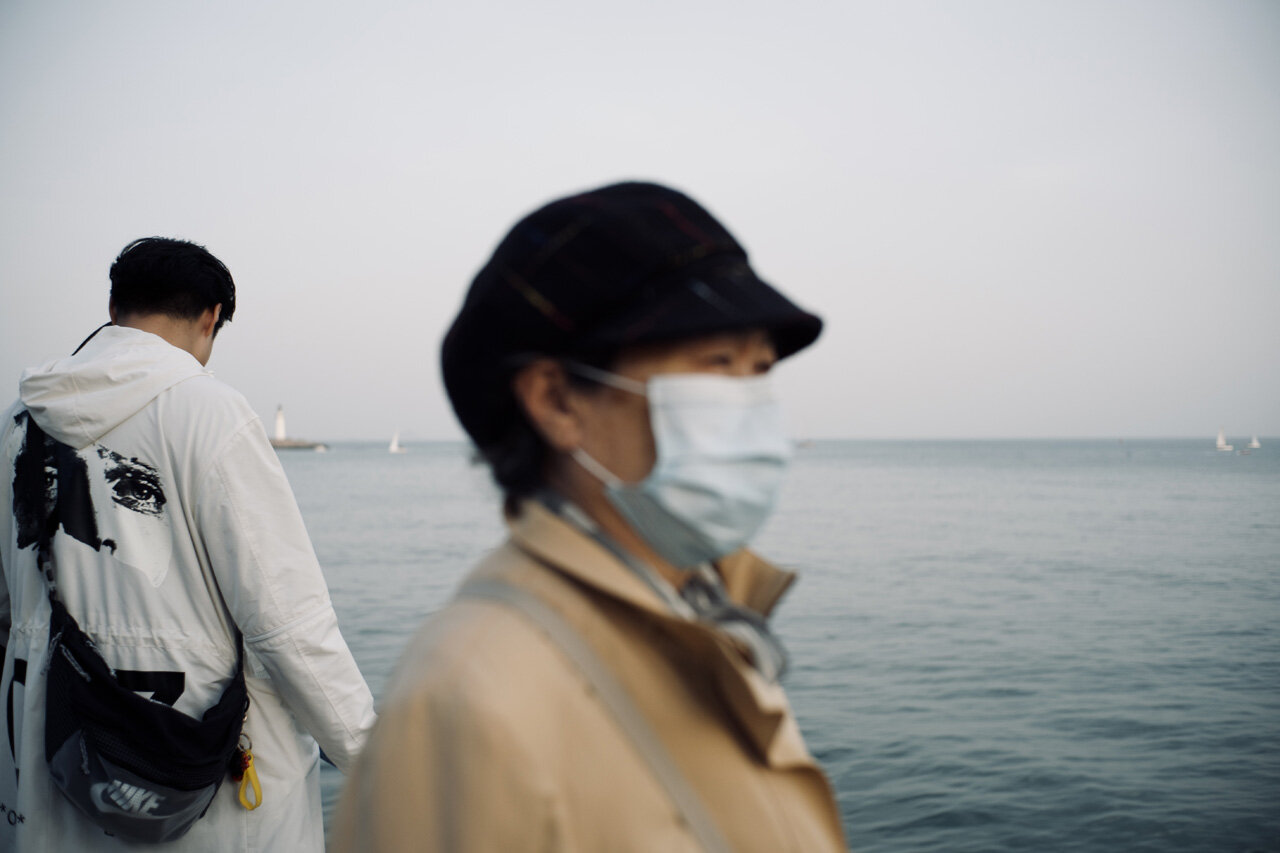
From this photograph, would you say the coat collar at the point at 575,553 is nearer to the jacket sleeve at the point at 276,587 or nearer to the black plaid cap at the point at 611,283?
the black plaid cap at the point at 611,283

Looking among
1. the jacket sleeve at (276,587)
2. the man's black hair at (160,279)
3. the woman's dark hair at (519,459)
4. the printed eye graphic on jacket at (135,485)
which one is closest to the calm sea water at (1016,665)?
the woman's dark hair at (519,459)

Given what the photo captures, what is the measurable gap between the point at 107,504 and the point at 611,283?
5.59 feet

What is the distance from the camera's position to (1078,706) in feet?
31.2

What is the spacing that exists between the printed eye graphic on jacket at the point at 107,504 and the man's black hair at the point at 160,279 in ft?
1.45

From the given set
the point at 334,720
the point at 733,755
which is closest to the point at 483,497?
the point at 733,755

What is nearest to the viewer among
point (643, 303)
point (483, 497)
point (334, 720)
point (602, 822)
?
point (602, 822)

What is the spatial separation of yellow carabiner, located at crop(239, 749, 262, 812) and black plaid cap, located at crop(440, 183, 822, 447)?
1.56 m

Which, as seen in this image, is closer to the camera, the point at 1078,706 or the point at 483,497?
the point at 483,497

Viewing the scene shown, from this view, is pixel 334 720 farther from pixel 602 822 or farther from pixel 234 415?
pixel 602 822

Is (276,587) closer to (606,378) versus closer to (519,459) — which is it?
(519,459)

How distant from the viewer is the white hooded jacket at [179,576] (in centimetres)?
213

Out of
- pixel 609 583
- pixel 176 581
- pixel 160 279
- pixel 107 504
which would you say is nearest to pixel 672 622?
pixel 609 583

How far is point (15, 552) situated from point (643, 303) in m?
2.07

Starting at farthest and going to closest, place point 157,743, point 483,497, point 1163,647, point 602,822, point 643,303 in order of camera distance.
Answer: point 1163,647
point 157,743
point 483,497
point 643,303
point 602,822
